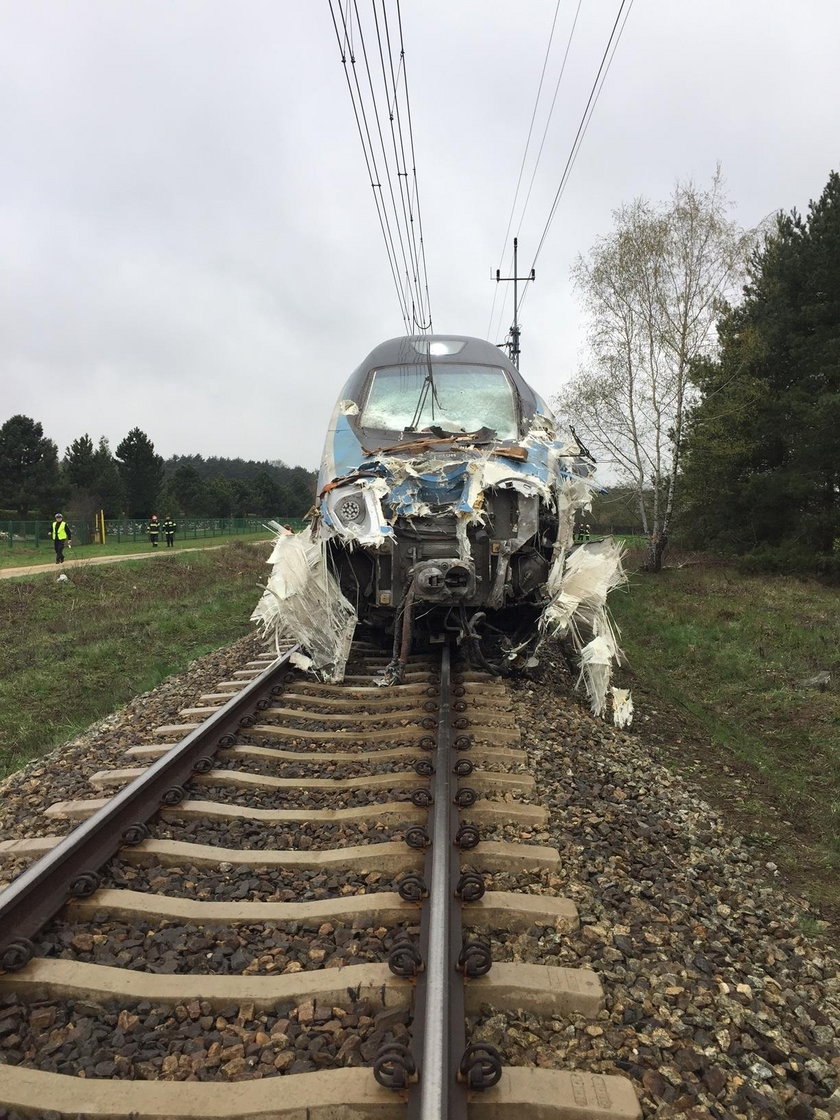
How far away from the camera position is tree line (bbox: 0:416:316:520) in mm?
43094

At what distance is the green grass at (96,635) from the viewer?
24.7ft

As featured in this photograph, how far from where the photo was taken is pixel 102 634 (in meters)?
11.1

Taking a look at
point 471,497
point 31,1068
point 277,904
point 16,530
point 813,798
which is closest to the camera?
point 31,1068

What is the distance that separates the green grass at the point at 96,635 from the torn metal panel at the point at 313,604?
A: 97.6 inches

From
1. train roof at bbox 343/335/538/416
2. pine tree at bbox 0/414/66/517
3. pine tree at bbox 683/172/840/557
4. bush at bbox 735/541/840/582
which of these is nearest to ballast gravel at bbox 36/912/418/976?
train roof at bbox 343/335/538/416

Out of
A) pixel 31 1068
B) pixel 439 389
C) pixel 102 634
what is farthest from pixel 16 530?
pixel 31 1068

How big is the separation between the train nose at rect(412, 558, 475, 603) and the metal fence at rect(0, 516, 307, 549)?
14511 mm

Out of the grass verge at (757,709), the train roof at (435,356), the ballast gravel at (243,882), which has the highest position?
the train roof at (435,356)

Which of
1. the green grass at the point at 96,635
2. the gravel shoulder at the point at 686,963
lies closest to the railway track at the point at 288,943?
the gravel shoulder at the point at 686,963

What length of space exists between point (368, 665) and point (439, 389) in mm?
2896

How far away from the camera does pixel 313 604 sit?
587 cm

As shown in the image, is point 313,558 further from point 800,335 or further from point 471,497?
point 800,335

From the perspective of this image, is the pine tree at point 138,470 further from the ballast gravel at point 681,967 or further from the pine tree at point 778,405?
the ballast gravel at point 681,967

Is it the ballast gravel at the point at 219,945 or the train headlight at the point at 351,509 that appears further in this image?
the train headlight at the point at 351,509
